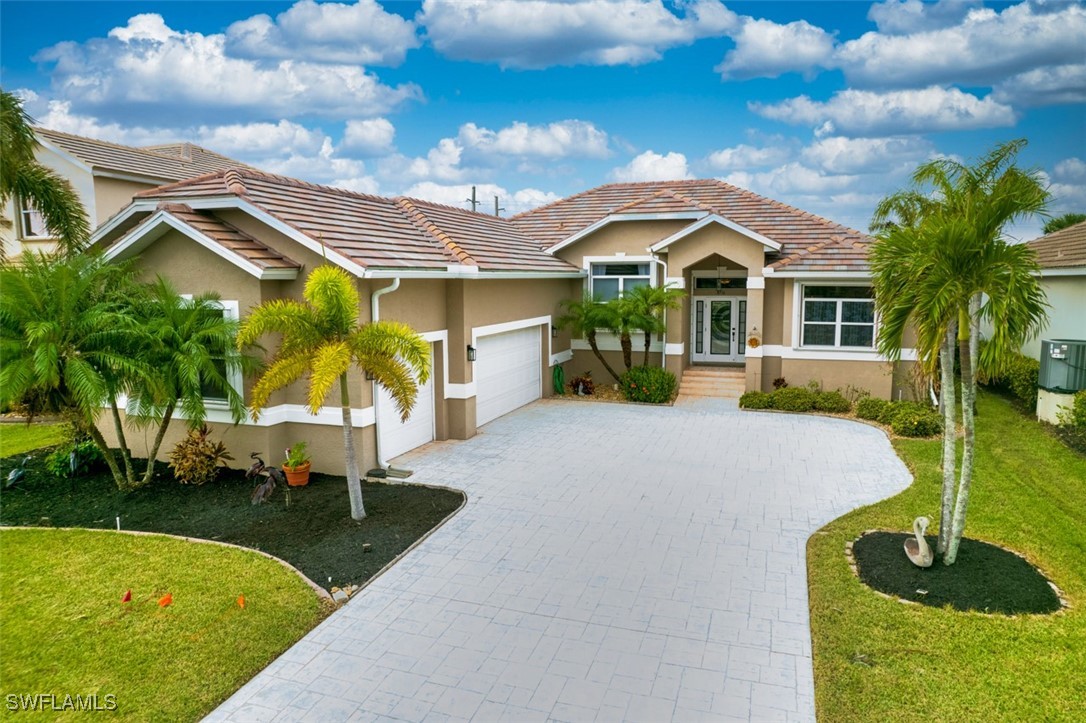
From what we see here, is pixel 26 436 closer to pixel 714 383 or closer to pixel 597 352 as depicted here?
pixel 597 352

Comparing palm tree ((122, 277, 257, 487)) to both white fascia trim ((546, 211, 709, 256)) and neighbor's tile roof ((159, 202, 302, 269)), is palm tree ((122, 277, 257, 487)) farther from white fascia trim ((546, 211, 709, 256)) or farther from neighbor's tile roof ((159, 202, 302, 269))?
white fascia trim ((546, 211, 709, 256))

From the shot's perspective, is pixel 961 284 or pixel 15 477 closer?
pixel 961 284

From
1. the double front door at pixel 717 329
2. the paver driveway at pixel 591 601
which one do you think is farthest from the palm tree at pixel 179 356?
the double front door at pixel 717 329

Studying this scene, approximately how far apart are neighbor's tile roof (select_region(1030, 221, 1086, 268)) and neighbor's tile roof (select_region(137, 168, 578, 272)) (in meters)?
13.2

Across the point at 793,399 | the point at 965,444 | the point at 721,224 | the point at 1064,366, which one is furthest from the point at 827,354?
the point at 965,444

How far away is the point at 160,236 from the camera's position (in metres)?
11.7

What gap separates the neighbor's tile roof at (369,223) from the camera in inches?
460

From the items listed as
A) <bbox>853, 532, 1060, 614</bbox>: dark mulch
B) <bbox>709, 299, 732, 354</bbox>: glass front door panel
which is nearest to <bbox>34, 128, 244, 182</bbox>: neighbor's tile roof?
<bbox>709, 299, 732, 354</bbox>: glass front door panel

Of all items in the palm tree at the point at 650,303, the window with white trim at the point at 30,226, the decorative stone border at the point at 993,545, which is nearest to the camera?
the decorative stone border at the point at 993,545

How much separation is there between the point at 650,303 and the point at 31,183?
14357 millimetres

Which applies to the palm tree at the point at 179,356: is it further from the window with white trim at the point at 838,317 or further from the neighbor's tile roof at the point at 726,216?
the window with white trim at the point at 838,317

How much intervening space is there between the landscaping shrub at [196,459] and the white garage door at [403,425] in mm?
2799

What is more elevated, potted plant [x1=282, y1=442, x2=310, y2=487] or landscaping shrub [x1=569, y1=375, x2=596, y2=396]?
landscaping shrub [x1=569, y1=375, x2=596, y2=396]

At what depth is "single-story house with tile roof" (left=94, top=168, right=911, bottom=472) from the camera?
11531 millimetres
